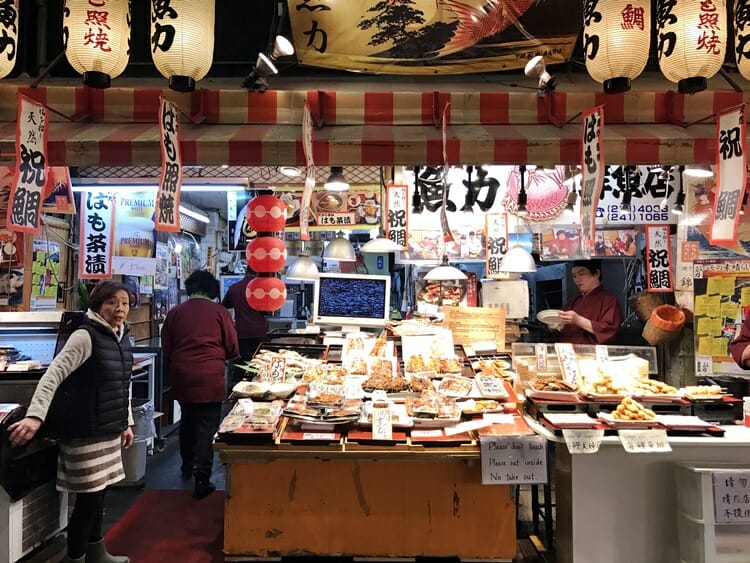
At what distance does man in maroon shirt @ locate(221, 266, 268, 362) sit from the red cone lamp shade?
85.3 inches

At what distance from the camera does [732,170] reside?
152 inches

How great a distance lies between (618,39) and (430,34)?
1804mm

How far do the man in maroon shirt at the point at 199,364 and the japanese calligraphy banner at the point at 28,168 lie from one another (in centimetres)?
212

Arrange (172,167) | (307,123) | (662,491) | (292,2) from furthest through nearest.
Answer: (292,2) < (307,123) < (172,167) < (662,491)

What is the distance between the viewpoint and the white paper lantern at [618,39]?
384cm

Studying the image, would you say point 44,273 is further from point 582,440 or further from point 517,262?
point 582,440

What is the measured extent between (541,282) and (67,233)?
1158 cm

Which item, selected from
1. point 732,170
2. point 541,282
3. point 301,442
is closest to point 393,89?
point 732,170

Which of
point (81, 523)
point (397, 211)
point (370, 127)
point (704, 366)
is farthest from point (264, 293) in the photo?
point (704, 366)

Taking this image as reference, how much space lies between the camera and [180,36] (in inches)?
153

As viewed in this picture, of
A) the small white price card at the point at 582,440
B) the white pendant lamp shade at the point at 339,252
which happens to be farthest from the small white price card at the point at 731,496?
the white pendant lamp shade at the point at 339,252

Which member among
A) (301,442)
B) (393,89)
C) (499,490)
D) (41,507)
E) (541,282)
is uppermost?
(393,89)

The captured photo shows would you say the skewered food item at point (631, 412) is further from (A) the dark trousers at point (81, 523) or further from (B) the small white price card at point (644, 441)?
(A) the dark trousers at point (81, 523)

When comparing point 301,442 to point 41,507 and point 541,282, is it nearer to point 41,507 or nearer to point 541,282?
point 41,507
